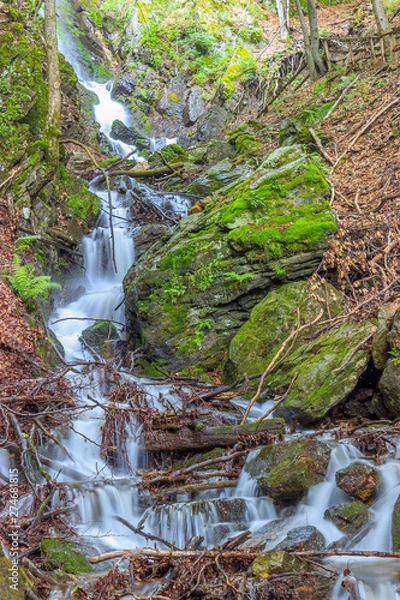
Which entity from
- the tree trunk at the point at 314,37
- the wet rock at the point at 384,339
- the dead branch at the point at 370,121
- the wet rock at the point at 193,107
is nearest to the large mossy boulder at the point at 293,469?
the wet rock at the point at 384,339

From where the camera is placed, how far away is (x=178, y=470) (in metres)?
5.33

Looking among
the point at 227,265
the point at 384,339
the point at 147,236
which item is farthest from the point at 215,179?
the point at 384,339

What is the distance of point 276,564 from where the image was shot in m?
3.31

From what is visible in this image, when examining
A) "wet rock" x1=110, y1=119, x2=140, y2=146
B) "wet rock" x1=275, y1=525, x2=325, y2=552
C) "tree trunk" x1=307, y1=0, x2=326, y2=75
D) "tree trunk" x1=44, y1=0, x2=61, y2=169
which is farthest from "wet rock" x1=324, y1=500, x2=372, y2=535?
"wet rock" x1=110, y1=119, x2=140, y2=146

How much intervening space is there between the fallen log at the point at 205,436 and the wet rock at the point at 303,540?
5.25 feet

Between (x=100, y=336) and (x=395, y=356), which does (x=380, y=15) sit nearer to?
(x=100, y=336)

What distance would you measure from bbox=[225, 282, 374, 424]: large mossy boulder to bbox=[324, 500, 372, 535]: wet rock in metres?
1.67

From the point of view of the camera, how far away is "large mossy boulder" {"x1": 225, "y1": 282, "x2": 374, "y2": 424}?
5863 millimetres

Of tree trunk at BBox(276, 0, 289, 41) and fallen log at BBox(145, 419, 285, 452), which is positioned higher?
tree trunk at BBox(276, 0, 289, 41)

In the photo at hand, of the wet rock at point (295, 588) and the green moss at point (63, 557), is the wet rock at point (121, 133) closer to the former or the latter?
the green moss at point (63, 557)

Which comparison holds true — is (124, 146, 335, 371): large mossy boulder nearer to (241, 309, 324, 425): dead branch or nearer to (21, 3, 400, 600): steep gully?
(241, 309, 324, 425): dead branch

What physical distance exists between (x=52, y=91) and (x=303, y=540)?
10.6m

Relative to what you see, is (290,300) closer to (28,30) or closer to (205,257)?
(205,257)

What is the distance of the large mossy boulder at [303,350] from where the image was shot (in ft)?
19.2
